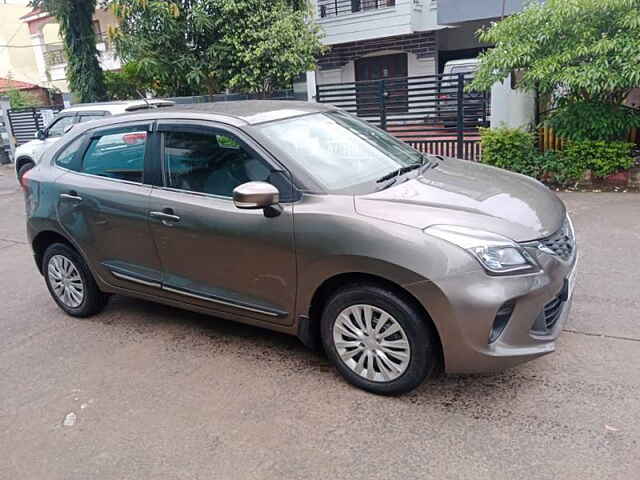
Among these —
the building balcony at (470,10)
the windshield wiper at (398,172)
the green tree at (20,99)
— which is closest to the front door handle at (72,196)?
the windshield wiper at (398,172)

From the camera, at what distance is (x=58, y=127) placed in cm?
1109

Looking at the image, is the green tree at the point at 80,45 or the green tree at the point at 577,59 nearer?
the green tree at the point at 577,59

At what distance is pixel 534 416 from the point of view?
3057 mm

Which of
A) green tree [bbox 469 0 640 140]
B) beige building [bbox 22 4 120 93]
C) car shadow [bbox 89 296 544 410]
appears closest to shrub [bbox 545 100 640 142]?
green tree [bbox 469 0 640 140]

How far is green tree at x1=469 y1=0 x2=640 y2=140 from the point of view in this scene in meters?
6.80

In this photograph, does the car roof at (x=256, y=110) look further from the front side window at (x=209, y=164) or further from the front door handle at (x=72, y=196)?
the front door handle at (x=72, y=196)

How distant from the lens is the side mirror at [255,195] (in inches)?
130

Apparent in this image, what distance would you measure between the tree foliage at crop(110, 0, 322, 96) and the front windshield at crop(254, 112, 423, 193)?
8475 mm

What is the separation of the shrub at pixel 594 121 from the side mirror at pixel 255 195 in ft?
19.5

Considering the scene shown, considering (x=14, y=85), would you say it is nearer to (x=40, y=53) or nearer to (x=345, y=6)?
(x=40, y=53)

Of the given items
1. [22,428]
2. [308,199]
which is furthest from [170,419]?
[308,199]

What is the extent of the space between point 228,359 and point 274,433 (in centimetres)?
97

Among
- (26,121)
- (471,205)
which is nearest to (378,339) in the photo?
(471,205)

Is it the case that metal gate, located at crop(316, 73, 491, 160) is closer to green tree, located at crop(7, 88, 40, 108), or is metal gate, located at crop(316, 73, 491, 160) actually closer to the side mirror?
the side mirror
